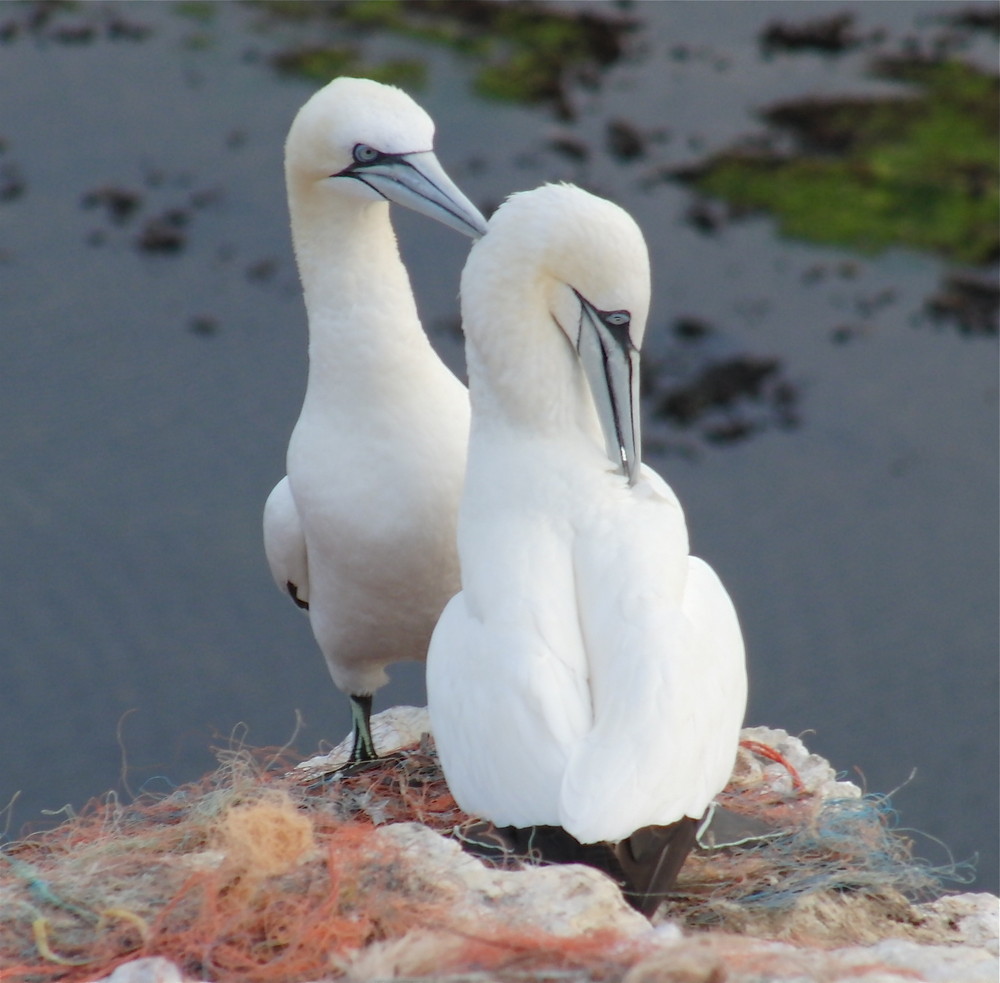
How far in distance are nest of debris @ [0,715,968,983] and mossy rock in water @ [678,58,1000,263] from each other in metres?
9.23

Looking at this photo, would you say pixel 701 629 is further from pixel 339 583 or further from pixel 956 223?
pixel 956 223

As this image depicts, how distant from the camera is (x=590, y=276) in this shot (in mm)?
3574

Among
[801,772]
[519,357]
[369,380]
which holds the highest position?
[519,357]

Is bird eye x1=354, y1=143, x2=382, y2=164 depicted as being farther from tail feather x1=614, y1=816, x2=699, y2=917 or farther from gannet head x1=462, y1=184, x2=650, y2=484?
tail feather x1=614, y1=816, x2=699, y2=917

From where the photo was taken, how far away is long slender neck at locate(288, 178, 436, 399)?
4.16 meters

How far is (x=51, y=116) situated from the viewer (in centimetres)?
1272

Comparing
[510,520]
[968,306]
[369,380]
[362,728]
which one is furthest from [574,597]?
[968,306]

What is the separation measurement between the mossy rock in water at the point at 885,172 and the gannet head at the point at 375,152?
9.01 meters

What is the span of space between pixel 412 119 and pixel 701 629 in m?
1.61

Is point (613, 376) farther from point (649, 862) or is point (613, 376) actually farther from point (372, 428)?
point (649, 862)

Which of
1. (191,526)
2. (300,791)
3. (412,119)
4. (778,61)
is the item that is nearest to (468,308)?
(412,119)

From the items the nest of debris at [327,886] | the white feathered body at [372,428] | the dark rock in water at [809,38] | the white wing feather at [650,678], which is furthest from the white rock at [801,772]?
the dark rock in water at [809,38]

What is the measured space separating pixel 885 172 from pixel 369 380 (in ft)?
31.0

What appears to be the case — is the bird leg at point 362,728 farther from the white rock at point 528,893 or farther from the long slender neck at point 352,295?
the white rock at point 528,893
